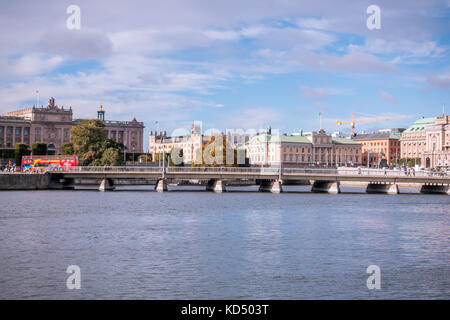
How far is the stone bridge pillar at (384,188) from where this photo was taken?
380 ft

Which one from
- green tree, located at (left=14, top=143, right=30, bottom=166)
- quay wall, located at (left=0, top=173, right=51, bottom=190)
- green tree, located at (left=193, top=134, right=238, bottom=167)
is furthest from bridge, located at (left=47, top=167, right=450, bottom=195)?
green tree, located at (left=14, top=143, right=30, bottom=166)

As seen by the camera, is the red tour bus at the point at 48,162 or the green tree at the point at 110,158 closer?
the red tour bus at the point at 48,162

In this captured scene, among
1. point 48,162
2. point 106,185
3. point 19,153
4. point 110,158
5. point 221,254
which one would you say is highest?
point 19,153

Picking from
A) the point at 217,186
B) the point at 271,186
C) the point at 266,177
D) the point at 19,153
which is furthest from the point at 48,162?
the point at 266,177

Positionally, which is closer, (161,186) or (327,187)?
(161,186)

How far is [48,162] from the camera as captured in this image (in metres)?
135

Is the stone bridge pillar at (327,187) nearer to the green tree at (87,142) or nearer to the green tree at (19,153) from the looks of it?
the green tree at (87,142)

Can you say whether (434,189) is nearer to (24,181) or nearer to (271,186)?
(271,186)

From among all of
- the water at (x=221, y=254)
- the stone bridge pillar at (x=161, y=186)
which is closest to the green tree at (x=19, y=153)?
the stone bridge pillar at (x=161, y=186)

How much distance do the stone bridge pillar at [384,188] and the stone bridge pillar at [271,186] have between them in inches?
715

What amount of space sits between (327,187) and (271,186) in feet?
34.2

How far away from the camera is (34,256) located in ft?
121
